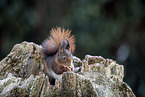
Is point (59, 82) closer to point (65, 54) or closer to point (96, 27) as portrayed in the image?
point (65, 54)

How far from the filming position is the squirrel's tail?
8.26 feet

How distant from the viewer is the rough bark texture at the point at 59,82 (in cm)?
144

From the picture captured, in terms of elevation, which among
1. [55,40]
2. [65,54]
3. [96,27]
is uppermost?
[96,27]

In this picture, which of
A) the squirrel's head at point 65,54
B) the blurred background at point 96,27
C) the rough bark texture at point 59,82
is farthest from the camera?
the blurred background at point 96,27

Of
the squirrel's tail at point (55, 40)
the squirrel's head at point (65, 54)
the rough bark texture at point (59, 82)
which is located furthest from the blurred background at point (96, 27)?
the rough bark texture at point (59, 82)

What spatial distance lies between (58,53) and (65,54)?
14 cm

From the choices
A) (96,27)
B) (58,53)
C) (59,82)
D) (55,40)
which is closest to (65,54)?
(58,53)

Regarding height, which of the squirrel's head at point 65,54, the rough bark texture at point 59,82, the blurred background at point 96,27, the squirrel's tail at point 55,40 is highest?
the blurred background at point 96,27

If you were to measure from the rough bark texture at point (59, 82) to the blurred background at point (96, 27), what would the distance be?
4.38m

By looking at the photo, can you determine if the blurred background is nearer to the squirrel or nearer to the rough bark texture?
the squirrel

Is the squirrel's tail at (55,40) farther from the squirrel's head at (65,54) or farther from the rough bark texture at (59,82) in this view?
the rough bark texture at (59,82)

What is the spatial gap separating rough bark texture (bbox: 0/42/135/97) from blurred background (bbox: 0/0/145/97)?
4381 millimetres

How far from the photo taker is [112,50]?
693cm

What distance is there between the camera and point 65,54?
2408 mm
